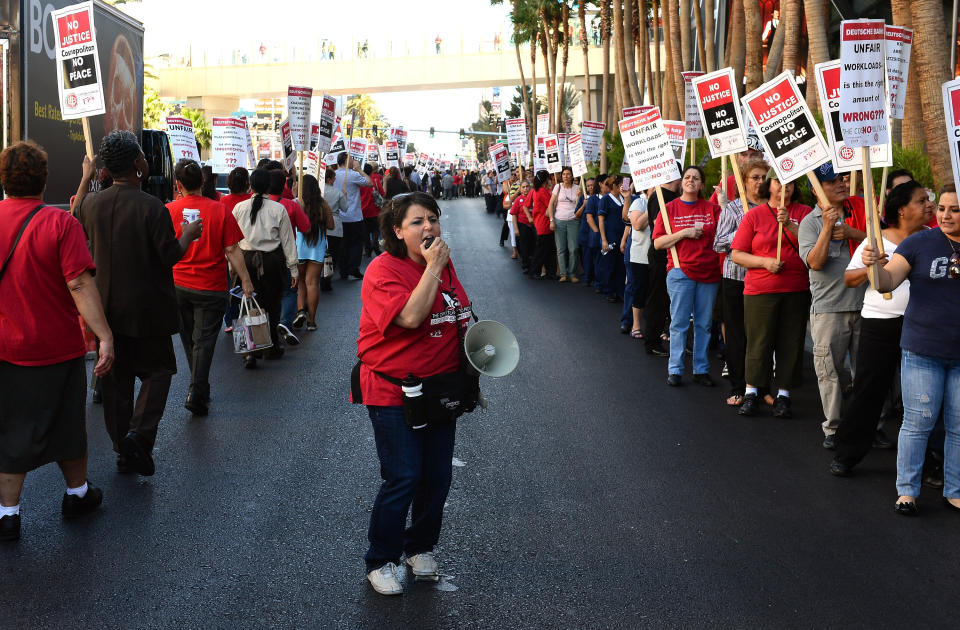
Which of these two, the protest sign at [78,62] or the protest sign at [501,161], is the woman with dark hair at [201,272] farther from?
the protest sign at [501,161]

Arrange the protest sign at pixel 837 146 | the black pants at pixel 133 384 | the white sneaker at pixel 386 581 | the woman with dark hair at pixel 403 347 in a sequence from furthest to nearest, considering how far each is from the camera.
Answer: the protest sign at pixel 837 146
the black pants at pixel 133 384
the white sneaker at pixel 386 581
the woman with dark hair at pixel 403 347

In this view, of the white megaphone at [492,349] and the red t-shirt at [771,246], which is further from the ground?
the red t-shirt at [771,246]

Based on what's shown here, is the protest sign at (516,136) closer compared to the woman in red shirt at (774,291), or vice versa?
the woman in red shirt at (774,291)

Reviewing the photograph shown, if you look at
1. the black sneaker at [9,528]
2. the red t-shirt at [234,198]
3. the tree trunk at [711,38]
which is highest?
the tree trunk at [711,38]

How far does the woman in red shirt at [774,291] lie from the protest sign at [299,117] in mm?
8822

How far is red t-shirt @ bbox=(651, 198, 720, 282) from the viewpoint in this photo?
32.1ft

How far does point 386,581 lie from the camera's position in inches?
187

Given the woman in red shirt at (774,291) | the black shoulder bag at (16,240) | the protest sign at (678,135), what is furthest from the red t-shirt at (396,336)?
the protest sign at (678,135)

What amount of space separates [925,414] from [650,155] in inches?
210

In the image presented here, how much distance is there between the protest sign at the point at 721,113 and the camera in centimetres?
1002

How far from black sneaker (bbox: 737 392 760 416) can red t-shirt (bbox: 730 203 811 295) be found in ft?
2.83

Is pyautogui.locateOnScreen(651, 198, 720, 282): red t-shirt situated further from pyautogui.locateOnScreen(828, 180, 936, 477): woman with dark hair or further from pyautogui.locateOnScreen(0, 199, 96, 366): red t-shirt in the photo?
pyautogui.locateOnScreen(0, 199, 96, 366): red t-shirt

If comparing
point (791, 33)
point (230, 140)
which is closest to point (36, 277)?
point (230, 140)

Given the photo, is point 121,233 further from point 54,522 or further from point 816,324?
point 816,324
